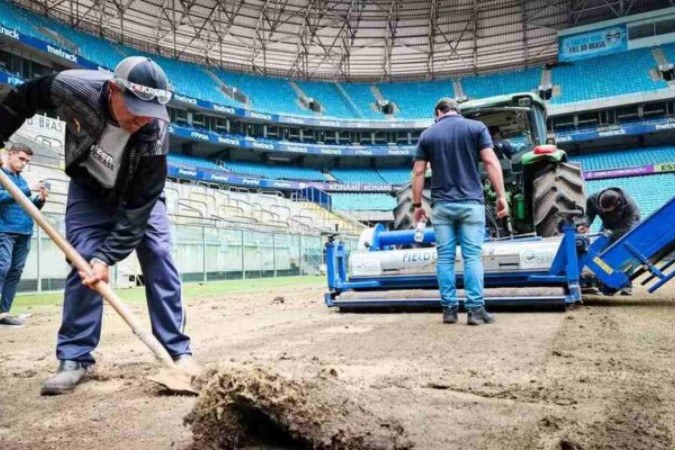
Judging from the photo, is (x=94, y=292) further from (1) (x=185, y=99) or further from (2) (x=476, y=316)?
(1) (x=185, y=99)

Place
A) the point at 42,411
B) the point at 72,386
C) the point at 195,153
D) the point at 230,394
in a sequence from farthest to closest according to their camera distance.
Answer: the point at 195,153 < the point at 72,386 < the point at 42,411 < the point at 230,394

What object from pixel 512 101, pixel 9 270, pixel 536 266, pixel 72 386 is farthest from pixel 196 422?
pixel 512 101

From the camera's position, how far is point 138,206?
256 cm

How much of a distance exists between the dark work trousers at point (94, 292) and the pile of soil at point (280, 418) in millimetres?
1229

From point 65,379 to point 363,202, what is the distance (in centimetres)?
3169

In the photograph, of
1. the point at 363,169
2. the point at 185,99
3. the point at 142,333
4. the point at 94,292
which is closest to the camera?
the point at 142,333

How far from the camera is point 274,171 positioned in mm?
35281

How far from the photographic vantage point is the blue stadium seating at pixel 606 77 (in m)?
32.1

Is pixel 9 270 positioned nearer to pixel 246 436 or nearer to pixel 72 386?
pixel 72 386

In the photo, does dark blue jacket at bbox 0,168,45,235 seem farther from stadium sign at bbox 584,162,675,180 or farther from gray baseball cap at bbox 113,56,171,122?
stadium sign at bbox 584,162,675,180

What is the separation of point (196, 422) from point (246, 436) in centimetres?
15

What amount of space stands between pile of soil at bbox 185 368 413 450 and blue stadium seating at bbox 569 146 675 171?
32668mm

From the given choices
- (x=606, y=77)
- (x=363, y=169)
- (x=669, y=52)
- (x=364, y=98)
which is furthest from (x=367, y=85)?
(x=669, y=52)

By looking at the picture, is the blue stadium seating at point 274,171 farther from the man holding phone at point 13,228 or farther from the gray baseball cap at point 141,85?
the gray baseball cap at point 141,85
